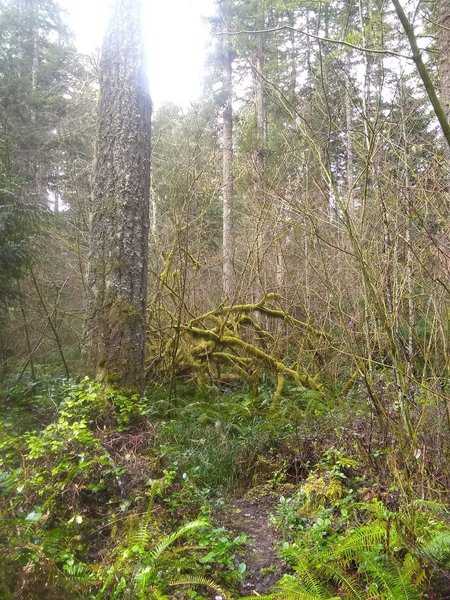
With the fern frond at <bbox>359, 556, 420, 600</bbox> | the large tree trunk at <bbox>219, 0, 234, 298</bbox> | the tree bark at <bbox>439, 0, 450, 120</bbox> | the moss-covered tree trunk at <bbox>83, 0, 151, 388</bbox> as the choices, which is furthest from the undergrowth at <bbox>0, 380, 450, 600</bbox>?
the large tree trunk at <bbox>219, 0, 234, 298</bbox>

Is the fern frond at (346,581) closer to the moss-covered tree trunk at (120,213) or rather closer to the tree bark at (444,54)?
the moss-covered tree trunk at (120,213)

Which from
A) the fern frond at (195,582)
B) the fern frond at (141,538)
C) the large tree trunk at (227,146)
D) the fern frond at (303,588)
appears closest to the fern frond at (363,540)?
the fern frond at (303,588)

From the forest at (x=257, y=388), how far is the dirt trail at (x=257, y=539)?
0.01m

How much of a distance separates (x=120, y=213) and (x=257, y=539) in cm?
302

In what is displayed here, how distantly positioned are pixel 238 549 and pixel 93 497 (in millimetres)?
1042

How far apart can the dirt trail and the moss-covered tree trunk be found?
1463 millimetres

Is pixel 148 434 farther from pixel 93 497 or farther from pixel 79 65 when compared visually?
pixel 79 65

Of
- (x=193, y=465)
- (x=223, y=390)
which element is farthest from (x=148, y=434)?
(x=223, y=390)

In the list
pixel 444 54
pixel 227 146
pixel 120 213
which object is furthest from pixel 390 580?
pixel 227 146

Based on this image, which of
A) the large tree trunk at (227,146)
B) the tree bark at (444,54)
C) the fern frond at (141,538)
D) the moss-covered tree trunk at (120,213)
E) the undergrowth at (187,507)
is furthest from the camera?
the large tree trunk at (227,146)

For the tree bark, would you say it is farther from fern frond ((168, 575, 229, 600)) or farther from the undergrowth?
fern frond ((168, 575, 229, 600))

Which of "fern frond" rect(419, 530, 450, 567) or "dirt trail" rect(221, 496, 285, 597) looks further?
"dirt trail" rect(221, 496, 285, 597)

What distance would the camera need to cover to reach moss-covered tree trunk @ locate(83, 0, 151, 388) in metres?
4.02

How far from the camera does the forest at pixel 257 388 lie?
2.16 m
